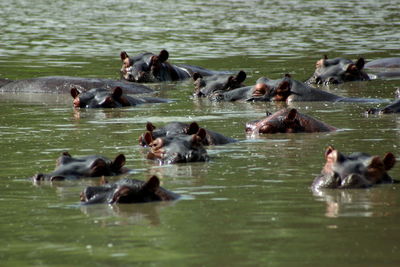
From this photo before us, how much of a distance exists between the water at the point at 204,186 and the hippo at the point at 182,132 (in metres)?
0.20

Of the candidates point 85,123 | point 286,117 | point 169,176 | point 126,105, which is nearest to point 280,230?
point 169,176

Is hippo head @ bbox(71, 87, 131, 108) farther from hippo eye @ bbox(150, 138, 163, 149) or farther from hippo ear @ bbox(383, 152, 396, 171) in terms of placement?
hippo ear @ bbox(383, 152, 396, 171)

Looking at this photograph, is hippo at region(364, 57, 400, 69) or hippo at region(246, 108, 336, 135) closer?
hippo at region(246, 108, 336, 135)

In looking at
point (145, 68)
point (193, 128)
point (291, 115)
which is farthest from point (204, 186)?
point (145, 68)

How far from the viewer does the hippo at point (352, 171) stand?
7.61 meters

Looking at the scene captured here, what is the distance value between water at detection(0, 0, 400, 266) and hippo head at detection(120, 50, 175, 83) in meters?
0.46

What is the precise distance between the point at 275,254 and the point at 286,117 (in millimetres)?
5684

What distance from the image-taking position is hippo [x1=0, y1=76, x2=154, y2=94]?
1602cm

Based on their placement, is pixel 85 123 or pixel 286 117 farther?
pixel 85 123

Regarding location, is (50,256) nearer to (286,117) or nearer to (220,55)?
(286,117)

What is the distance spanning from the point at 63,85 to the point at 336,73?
4.32 m

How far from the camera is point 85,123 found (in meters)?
12.5

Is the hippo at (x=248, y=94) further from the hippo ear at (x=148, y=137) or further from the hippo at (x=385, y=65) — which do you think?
the hippo ear at (x=148, y=137)

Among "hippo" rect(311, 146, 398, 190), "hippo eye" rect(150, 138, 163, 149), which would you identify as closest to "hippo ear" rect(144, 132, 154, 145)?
"hippo eye" rect(150, 138, 163, 149)
